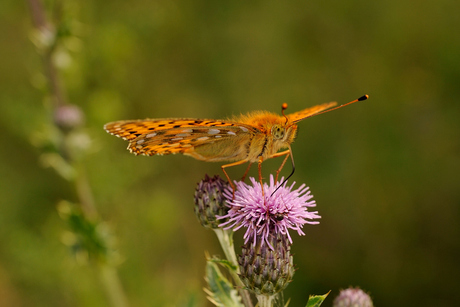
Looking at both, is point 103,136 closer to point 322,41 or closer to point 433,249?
point 322,41

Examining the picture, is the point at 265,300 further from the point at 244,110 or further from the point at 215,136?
the point at 244,110

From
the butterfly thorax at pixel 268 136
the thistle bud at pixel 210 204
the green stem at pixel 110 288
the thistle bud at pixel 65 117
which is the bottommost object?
the green stem at pixel 110 288

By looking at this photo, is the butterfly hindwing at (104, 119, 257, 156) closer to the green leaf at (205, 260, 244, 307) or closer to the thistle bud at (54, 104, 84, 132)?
the green leaf at (205, 260, 244, 307)

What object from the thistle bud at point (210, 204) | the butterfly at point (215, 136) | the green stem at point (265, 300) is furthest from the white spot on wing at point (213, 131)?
the green stem at point (265, 300)

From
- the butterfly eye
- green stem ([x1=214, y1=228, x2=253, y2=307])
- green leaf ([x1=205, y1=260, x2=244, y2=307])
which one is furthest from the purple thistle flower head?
the butterfly eye

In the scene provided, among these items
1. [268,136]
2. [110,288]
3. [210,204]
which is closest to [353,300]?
[210,204]

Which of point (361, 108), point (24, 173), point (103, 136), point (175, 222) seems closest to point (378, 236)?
point (361, 108)

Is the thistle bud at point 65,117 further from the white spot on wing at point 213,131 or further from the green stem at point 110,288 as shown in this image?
the white spot on wing at point 213,131

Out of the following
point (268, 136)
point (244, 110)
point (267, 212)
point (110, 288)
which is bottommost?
point (110, 288)
